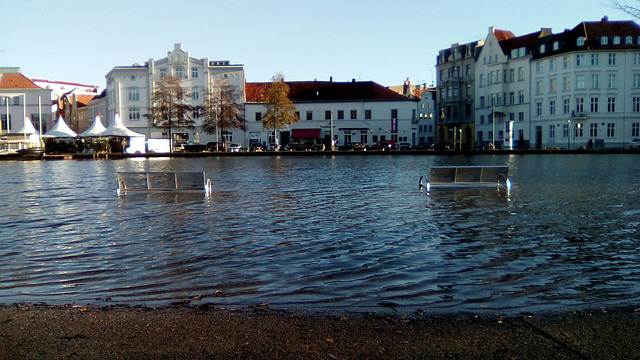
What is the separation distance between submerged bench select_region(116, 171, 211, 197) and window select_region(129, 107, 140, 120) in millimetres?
75730

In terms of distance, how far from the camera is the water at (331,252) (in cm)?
655

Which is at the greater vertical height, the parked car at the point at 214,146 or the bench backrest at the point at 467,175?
the parked car at the point at 214,146

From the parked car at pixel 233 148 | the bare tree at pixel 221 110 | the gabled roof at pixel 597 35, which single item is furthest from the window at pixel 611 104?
the parked car at pixel 233 148

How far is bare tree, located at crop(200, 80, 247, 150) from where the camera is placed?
81.4m

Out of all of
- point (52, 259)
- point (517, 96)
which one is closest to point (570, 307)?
point (52, 259)

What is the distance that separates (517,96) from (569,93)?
9.07 meters

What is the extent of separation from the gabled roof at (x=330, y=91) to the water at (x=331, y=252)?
241ft

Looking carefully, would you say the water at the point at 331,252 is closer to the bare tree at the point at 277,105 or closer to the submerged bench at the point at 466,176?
the submerged bench at the point at 466,176

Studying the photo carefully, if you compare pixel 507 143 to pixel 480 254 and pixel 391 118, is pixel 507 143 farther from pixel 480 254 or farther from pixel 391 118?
pixel 480 254

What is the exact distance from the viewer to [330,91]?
91.3 metres

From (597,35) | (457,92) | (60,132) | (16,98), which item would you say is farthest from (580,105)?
(16,98)

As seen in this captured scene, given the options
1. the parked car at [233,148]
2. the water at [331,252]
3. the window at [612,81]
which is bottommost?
the water at [331,252]

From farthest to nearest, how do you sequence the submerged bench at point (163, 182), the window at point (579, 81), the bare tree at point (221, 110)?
the bare tree at point (221, 110)
the window at point (579, 81)
the submerged bench at point (163, 182)

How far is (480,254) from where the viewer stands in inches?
349
